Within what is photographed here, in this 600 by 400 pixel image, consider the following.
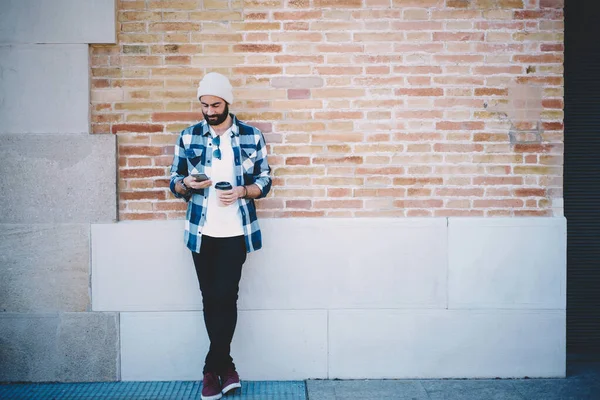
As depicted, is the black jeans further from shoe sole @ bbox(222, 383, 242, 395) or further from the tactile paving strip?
the tactile paving strip

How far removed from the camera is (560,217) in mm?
3996

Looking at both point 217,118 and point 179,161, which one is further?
point 179,161

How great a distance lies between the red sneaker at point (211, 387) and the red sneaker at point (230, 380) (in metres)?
0.05

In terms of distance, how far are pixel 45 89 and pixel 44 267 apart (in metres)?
1.35

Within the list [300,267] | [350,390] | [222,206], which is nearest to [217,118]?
[222,206]

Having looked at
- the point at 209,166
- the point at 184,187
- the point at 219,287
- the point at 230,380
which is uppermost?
the point at 209,166

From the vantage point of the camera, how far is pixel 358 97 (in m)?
3.95

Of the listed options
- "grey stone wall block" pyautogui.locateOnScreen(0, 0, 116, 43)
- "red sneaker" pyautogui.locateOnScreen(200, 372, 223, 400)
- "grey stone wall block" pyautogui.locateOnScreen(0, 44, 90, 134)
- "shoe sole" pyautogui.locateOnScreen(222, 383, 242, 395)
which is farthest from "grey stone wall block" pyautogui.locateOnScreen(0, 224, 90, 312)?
"grey stone wall block" pyautogui.locateOnScreen(0, 0, 116, 43)

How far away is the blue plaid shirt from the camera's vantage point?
360 centimetres

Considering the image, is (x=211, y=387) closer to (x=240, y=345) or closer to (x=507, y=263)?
(x=240, y=345)

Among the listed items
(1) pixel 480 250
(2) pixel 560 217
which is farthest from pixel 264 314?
(2) pixel 560 217

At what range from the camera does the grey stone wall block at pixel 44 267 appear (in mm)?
3932

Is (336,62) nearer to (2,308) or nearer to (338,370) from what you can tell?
(338,370)

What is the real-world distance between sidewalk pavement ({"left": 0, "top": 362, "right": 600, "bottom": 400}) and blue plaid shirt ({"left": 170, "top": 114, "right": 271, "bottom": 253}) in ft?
3.63
